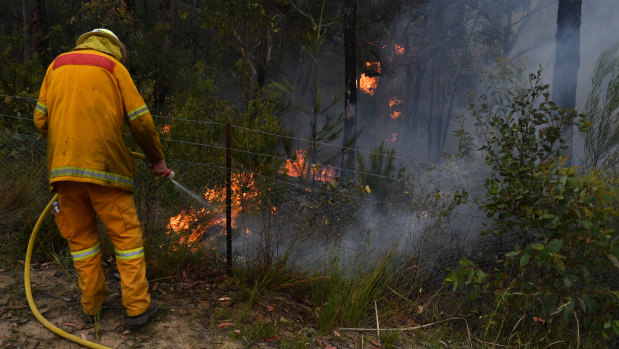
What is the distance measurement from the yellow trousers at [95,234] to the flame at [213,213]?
32.2 inches

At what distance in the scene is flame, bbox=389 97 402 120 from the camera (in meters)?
25.2

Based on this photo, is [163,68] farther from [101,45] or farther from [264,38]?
[101,45]

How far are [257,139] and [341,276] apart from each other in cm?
293

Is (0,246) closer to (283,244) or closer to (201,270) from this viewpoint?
(201,270)

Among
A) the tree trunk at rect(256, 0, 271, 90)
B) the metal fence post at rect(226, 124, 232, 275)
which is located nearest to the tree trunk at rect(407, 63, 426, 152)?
the tree trunk at rect(256, 0, 271, 90)

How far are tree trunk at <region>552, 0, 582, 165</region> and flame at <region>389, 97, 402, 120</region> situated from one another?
17093 mm

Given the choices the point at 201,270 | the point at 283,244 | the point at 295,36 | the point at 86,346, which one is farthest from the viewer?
the point at 295,36

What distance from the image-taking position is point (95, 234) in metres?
2.73

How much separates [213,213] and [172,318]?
0.95 metres

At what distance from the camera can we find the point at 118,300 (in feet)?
9.82

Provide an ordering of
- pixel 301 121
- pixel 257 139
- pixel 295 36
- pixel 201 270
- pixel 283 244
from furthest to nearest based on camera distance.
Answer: pixel 301 121 < pixel 295 36 < pixel 257 139 < pixel 283 244 < pixel 201 270

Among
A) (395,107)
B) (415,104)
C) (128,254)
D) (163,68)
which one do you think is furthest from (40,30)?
(415,104)

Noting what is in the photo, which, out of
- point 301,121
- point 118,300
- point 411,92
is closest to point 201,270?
point 118,300

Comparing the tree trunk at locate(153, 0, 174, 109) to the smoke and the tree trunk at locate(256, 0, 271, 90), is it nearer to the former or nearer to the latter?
the tree trunk at locate(256, 0, 271, 90)
